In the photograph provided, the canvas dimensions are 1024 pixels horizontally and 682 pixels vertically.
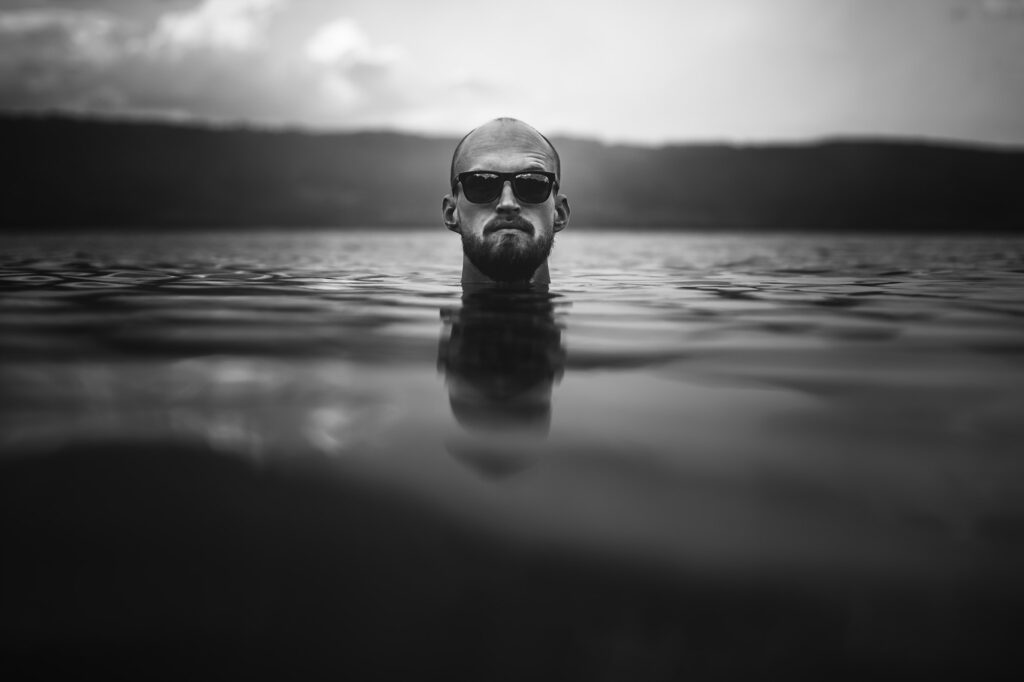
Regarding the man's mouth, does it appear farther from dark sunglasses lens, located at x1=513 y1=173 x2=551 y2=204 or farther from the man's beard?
dark sunglasses lens, located at x1=513 y1=173 x2=551 y2=204

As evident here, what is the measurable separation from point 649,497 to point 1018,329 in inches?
129

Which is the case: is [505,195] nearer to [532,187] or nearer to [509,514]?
[532,187]

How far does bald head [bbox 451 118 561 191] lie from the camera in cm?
506

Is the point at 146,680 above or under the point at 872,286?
under

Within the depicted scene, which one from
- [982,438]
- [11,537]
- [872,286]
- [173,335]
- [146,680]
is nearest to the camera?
[146,680]

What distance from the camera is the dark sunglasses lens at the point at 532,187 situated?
4.98 metres

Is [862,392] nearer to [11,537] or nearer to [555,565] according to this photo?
[555,565]

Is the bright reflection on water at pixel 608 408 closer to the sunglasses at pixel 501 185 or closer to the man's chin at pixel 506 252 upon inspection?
the man's chin at pixel 506 252

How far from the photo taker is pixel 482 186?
4.99 m

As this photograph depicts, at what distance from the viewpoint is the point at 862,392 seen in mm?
2152

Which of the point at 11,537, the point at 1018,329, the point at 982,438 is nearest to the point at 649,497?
the point at 982,438

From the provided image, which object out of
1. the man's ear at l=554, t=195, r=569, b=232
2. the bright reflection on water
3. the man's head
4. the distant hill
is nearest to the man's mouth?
the man's head

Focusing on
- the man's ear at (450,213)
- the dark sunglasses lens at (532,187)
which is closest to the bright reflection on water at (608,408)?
the dark sunglasses lens at (532,187)

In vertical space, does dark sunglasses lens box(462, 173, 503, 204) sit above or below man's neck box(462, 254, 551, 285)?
above
